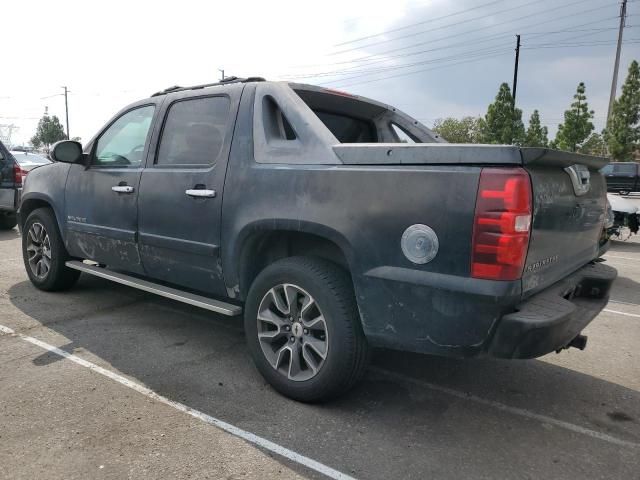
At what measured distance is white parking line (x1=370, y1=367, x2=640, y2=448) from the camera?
2.74m

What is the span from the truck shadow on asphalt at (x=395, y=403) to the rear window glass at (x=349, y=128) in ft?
6.03

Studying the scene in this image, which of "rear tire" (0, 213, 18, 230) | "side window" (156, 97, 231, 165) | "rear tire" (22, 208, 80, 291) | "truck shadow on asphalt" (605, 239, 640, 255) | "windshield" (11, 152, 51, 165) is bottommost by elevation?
"truck shadow on asphalt" (605, 239, 640, 255)

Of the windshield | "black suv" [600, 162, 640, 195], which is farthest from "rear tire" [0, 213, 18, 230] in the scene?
"black suv" [600, 162, 640, 195]

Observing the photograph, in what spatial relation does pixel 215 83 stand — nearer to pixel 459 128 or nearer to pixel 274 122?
pixel 274 122

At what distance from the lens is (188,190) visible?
138 inches

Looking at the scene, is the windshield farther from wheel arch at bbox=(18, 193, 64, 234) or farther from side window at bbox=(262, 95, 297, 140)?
side window at bbox=(262, 95, 297, 140)

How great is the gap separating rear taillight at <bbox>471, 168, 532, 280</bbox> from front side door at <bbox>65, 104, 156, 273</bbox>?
9.04 ft

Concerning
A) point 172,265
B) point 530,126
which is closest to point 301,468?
point 172,265

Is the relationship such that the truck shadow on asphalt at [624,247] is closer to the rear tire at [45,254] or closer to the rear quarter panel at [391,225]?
the rear quarter panel at [391,225]

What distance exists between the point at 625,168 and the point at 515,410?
25407mm

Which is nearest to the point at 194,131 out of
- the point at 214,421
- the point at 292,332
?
the point at 292,332

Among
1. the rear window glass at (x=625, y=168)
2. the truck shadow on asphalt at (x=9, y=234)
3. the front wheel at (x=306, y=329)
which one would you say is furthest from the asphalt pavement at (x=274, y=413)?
the rear window glass at (x=625, y=168)

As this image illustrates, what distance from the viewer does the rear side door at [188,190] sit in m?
3.40

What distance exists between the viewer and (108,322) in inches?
173
